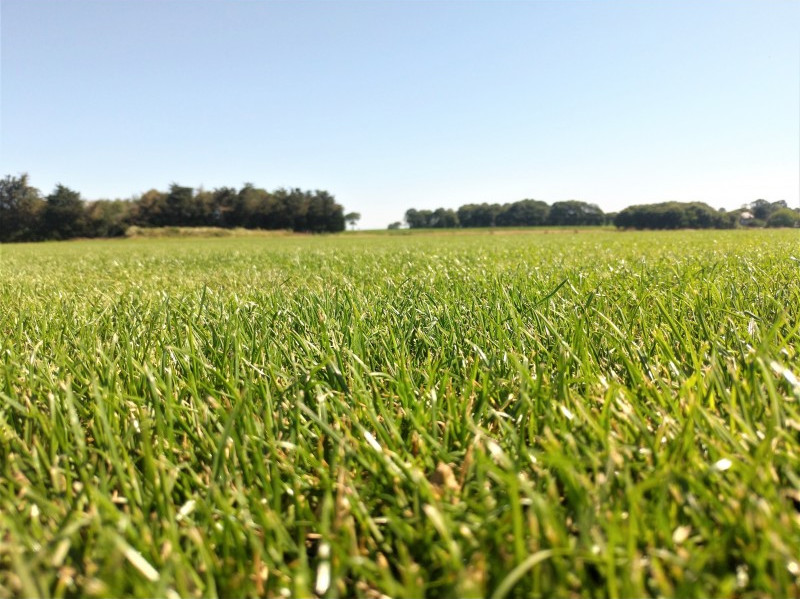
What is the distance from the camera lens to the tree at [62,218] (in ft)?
183

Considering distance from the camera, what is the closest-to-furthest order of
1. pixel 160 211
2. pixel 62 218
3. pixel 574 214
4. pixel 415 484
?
pixel 415 484 → pixel 62 218 → pixel 160 211 → pixel 574 214

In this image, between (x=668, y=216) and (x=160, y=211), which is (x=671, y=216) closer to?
(x=668, y=216)

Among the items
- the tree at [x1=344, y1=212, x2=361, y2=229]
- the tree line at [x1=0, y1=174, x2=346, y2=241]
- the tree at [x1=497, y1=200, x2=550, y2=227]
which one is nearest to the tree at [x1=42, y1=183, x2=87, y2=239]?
the tree line at [x1=0, y1=174, x2=346, y2=241]

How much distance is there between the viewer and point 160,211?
216 ft

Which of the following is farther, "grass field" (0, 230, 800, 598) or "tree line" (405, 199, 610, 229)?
"tree line" (405, 199, 610, 229)

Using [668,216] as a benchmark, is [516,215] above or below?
above

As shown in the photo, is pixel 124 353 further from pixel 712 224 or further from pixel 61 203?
pixel 712 224

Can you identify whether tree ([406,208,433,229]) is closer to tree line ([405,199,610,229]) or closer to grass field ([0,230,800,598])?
tree line ([405,199,610,229])

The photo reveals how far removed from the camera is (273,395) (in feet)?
3.67

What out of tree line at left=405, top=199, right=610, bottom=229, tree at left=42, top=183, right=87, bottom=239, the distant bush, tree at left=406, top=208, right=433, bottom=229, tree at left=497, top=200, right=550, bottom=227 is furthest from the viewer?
tree at left=406, top=208, right=433, bottom=229

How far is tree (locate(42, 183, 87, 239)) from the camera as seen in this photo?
55.7 metres

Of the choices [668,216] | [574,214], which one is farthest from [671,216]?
[574,214]

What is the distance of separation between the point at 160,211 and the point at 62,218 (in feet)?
40.5

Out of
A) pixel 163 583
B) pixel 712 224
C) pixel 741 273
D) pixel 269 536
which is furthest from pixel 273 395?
pixel 712 224
